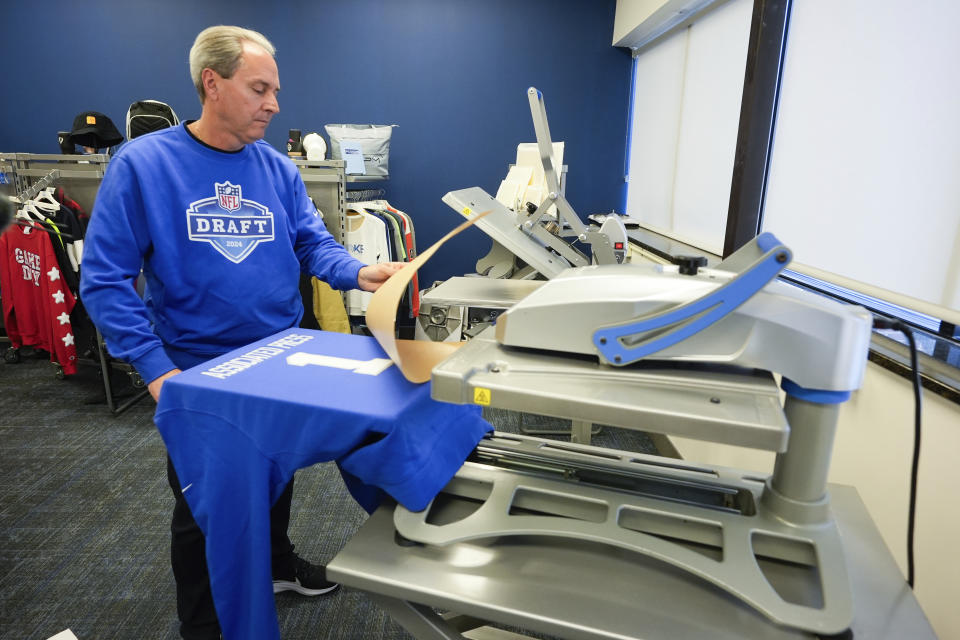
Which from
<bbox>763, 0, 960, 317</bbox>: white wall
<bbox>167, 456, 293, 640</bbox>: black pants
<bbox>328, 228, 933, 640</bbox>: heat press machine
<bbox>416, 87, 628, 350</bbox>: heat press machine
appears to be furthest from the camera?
<bbox>416, 87, 628, 350</bbox>: heat press machine

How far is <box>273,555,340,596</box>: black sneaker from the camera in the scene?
1.78 metres

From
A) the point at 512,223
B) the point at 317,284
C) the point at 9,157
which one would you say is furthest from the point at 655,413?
the point at 9,157

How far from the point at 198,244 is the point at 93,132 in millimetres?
2844

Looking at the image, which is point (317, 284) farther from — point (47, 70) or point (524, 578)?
point (524, 578)

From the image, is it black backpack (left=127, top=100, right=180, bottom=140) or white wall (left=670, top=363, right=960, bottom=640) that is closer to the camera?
white wall (left=670, top=363, right=960, bottom=640)

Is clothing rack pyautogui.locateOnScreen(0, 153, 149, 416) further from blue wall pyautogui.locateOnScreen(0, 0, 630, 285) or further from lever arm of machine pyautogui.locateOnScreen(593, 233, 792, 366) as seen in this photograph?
lever arm of machine pyautogui.locateOnScreen(593, 233, 792, 366)

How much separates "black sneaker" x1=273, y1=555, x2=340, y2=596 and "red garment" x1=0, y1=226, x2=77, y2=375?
93.4 inches

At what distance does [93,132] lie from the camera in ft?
11.1

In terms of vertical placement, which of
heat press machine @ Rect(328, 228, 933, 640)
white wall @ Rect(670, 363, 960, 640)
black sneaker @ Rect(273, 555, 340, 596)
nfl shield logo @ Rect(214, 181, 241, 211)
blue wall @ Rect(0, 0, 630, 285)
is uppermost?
blue wall @ Rect(0, 0, 630, 285)

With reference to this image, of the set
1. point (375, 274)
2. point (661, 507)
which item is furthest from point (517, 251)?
point (661, 507)

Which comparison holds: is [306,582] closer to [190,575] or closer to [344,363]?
[190,575]

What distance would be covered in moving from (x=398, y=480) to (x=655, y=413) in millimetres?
369

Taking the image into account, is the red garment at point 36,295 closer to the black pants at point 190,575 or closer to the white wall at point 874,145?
the black pants at point 190,575

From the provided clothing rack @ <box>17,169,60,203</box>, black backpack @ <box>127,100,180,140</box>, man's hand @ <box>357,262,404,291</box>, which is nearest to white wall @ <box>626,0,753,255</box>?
man's hand @ <box>357,262,404,291</box>
